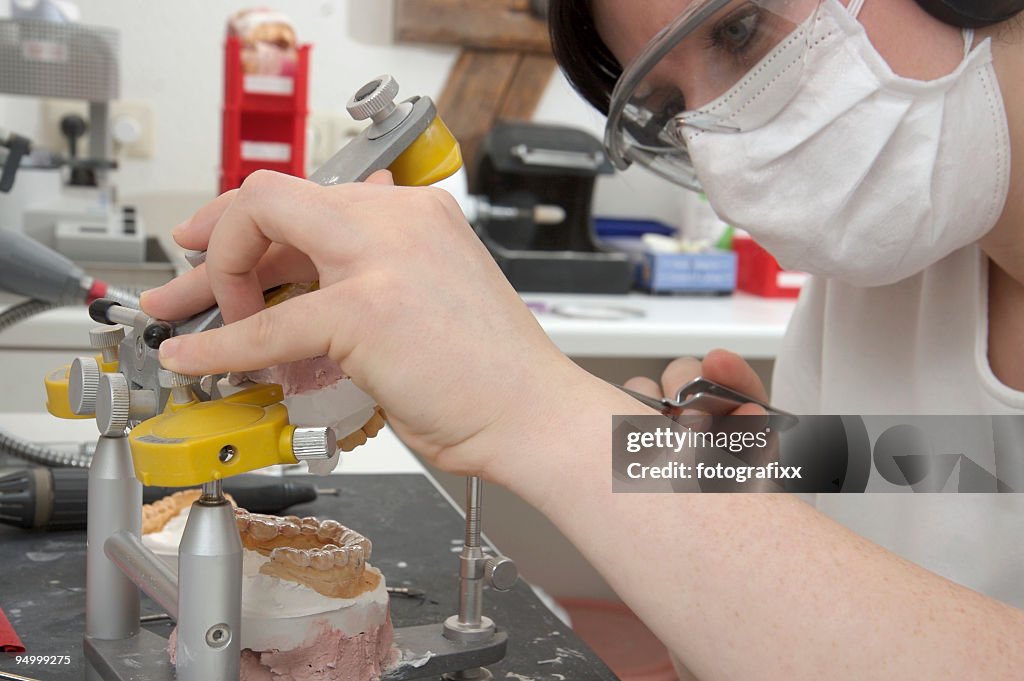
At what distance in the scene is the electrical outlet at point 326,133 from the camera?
2607 mm

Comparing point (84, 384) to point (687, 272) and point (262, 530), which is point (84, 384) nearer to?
point (262, 530)

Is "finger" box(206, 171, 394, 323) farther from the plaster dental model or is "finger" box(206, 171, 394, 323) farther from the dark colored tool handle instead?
the dark colored tool handle

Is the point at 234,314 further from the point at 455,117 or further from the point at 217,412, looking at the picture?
the point at 455,117

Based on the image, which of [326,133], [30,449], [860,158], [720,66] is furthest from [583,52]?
[326,133]

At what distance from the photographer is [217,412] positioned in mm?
603

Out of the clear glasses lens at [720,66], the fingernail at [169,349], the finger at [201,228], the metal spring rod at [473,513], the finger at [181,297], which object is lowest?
the metal spring rod at [473,513]

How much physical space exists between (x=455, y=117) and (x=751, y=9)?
1.90m

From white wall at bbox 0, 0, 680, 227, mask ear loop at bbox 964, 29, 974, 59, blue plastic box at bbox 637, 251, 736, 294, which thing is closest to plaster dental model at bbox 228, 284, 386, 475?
mask ear loop at bbox 964, 29, 974, 59

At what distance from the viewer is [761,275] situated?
99.7 inches

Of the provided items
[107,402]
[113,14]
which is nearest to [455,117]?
[113,14]

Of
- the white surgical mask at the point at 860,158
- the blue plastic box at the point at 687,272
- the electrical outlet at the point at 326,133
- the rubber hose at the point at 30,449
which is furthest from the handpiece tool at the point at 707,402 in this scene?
the electrical outlet at the point at 326,133

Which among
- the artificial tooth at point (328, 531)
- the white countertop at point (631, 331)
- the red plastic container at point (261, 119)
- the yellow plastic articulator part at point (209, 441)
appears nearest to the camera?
the yellow plastic articulator part at point (209, 441)

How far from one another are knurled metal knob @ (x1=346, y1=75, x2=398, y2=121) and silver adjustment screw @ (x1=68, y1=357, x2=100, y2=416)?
23cm

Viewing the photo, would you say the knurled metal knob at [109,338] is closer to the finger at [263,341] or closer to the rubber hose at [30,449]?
the finger at [263,341]
